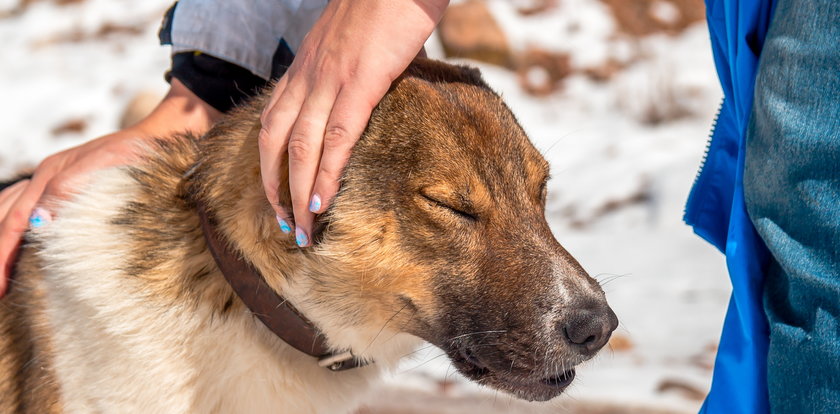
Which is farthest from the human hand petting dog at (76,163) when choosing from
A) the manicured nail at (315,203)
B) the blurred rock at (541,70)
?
the blurred rock at (541,70)

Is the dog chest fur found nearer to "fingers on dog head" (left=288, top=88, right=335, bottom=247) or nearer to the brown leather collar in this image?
the brown leather collar

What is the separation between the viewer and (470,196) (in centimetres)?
207

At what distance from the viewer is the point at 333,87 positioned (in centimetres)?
185

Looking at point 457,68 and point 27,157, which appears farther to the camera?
point 27,157

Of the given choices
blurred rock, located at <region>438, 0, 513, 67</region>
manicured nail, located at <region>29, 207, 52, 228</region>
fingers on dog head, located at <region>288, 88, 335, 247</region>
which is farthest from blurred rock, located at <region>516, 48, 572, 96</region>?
fingers on dog head, located at <region>288, 88, 335, 247</region>

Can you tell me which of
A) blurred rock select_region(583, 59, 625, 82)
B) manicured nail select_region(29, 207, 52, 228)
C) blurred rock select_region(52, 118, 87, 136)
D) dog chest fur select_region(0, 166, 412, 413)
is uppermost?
manicured nail select_region(29, 207, 52, 228)

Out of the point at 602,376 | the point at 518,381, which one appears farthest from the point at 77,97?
the point at 518,381

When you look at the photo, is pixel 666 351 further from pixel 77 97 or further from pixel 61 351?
pixel 77 97

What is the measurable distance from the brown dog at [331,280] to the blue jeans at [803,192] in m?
0.54

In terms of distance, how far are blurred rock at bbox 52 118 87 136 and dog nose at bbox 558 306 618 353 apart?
854cm

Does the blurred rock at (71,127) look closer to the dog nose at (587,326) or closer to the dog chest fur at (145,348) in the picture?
the dog chest fur at (145,348)

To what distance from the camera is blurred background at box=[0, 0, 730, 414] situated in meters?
4.54

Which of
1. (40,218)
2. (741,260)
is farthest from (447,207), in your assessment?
(40,218)

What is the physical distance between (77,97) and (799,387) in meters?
9.92
